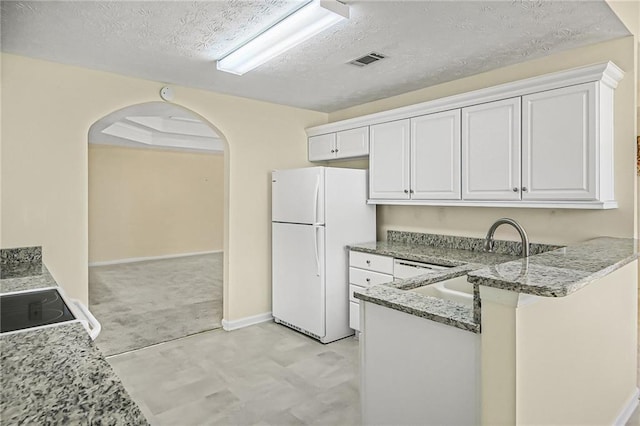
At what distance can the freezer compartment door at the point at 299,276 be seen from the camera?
145 inches

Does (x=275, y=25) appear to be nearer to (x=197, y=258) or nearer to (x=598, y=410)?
(x=598, y=410)

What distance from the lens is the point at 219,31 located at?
2430 millimetres

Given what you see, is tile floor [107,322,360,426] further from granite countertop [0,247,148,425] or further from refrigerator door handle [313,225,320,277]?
granite countertop [0,247,148,425]

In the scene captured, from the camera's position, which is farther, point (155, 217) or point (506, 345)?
point (155, 217)

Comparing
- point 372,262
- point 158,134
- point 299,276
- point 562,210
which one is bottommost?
point 299,276

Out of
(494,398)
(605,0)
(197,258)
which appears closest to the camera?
(494,398)

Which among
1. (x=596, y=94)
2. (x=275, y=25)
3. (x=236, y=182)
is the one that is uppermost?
(x=275, y=25)

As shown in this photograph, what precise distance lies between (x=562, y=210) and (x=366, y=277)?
5.51 feet

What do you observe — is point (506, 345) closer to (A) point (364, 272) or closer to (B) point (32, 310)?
(B) point (32, 310)

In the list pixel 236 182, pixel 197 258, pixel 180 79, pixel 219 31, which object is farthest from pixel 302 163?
pixel 197 258

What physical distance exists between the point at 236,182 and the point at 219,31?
1.81 m

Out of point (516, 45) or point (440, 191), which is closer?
point (516, 45)

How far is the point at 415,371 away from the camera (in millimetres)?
1567

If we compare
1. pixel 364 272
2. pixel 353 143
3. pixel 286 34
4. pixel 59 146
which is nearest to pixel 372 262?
pixel 364 272
